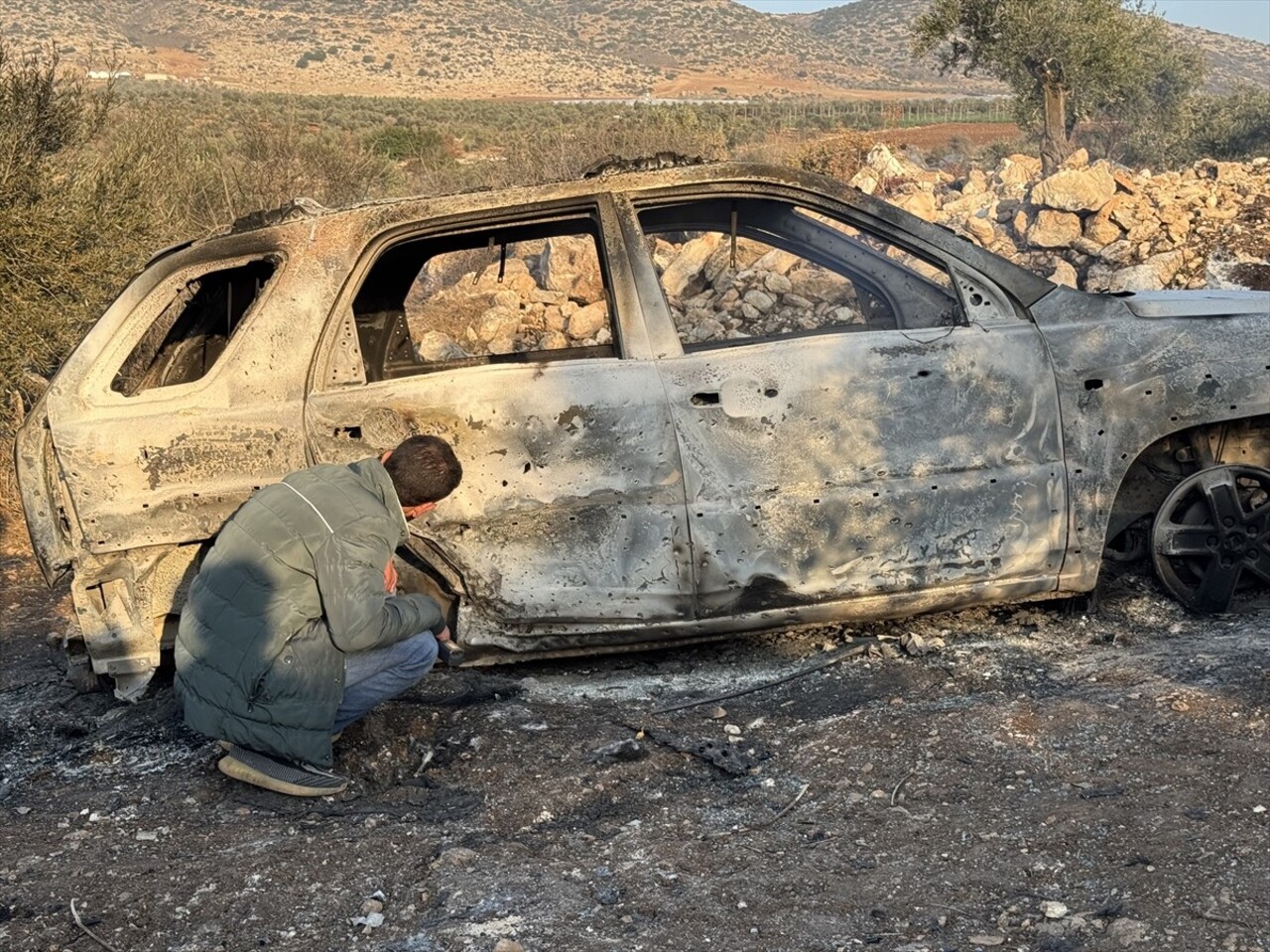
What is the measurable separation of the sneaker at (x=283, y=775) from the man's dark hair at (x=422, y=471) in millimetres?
910

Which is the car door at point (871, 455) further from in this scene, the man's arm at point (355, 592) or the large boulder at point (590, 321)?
the man's arm at point (355, 592)

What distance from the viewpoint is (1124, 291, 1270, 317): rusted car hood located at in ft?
15.3

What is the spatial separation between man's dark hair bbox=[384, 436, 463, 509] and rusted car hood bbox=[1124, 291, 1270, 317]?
2632 mm

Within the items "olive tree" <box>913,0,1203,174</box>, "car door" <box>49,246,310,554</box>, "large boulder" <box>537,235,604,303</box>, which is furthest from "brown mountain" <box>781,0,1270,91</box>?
"car door" <box>49,246,310,554</box>

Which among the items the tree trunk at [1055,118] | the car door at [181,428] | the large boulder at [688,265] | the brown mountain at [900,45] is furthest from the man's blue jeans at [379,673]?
the brown mountain at [900,45]

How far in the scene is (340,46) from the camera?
260ft

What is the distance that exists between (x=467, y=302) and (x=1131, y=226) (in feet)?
39.5

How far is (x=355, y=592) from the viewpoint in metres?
3.85

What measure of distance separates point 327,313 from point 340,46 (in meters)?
81.2

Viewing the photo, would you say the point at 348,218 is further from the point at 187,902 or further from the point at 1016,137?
the point at 1016,137

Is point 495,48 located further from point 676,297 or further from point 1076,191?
point 676,297

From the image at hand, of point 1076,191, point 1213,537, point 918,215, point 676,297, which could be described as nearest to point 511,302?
point 676,297

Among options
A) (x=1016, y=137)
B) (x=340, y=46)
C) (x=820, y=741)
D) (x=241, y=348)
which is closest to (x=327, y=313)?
(x=241, y=348)

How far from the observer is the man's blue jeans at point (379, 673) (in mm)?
4121
